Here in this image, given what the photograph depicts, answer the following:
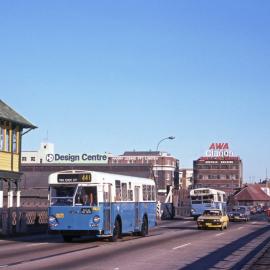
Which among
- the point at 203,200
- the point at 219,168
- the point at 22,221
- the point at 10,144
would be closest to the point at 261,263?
the point at 22,221

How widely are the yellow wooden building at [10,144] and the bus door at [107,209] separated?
10.9 meters

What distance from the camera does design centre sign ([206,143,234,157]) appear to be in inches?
7229

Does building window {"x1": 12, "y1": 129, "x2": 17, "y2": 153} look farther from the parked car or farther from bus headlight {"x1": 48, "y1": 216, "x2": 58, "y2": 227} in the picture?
the parked car

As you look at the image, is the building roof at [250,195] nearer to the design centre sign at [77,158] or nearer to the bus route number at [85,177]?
the design centre sign at [77,158]

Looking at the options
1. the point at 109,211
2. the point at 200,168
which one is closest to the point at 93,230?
the point at 109,211

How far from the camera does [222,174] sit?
188 metres

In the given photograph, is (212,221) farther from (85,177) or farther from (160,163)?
(160,163)

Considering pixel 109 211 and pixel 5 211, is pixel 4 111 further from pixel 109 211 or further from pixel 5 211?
pixel 109 211

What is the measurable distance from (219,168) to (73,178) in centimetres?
16415

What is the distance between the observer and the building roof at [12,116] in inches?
1418

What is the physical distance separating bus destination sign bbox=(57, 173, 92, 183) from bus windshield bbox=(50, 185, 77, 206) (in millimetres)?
253

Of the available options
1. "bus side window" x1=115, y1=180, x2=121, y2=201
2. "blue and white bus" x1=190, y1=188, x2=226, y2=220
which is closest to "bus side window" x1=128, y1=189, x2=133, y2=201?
"bus side window" x1=115, y1=180, x2=121, y2=201

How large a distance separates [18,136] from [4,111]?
6.33ft

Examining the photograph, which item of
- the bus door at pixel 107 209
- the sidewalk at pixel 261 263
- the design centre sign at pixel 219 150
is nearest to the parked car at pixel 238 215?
the bus door at pixel 107 209
